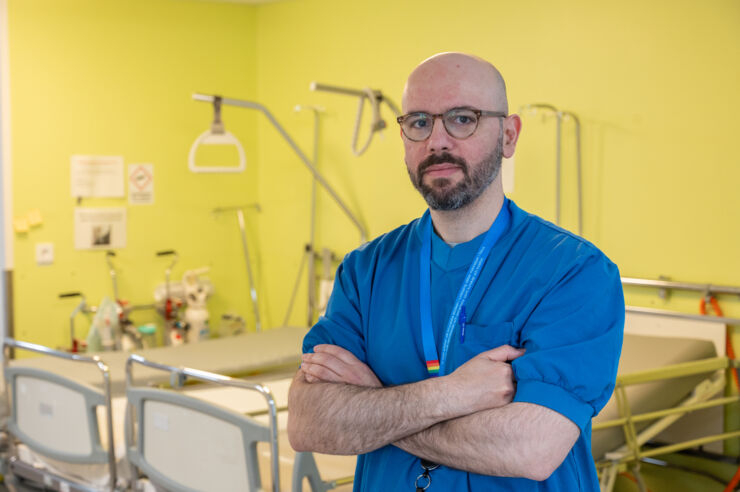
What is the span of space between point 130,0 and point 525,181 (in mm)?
2588

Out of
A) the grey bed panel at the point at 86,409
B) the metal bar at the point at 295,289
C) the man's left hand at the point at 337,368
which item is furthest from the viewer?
the metal bar at the point at 295,289

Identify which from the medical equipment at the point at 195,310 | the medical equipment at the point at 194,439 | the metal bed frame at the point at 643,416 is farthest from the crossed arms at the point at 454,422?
the medical equipment at the point at 195,310

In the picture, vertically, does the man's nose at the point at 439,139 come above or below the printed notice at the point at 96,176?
above

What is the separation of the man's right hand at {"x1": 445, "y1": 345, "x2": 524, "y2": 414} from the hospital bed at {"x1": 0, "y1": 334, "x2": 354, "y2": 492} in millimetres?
1112

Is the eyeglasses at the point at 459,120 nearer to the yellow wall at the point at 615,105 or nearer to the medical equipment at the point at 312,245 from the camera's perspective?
the yellow wall at the point at 615,105

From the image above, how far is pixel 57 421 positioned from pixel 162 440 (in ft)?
2.04

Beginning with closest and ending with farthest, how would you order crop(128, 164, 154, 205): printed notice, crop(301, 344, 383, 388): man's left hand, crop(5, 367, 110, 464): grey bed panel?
crop(301, 344, 383, 388): man's left hand → crop(5, 367, 110, 464): grey bed panel → crop(128, 164, 154, 205): printed notice

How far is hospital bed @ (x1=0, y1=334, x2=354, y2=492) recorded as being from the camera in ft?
8.48

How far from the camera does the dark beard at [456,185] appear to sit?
1.57m

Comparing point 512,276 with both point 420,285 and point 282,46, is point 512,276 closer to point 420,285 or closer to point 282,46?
point 420,285

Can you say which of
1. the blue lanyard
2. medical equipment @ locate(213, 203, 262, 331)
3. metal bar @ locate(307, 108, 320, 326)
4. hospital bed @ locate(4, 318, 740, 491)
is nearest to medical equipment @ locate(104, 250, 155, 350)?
medical equipment @ locate(213, 203, 262, 331)

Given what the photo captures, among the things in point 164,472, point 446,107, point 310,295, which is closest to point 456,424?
point 446,107

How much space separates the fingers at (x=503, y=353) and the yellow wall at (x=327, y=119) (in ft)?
7.32

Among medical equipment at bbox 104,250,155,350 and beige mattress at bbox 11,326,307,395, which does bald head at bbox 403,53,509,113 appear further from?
medical equipment at bbox 104,250,155,350
